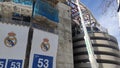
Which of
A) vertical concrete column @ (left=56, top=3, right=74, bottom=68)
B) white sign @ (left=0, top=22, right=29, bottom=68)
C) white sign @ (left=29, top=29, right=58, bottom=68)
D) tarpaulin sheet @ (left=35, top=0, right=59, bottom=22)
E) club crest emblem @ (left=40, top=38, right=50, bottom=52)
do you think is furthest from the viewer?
vertical concrete column @ (left=56, top=3, right=74, bottom=68)

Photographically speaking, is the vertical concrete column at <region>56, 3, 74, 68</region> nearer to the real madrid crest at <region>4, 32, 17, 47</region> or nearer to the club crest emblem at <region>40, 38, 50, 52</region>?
the club crest emblem at <region>40, 38, 50, 52</region>

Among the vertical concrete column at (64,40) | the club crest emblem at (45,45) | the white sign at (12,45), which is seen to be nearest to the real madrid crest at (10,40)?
the white sign at (12,45)

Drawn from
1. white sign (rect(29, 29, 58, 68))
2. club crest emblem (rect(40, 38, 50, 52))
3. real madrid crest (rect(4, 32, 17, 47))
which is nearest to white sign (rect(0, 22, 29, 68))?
real madrid crest (rect(4, 32, 17, 47))

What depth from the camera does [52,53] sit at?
35.4m

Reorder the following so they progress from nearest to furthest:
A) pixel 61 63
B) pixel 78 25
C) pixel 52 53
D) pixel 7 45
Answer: pixel 7 45
pixel 52 53
pixel 61 63
pixel 78 25

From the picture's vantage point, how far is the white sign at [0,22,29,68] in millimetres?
29609

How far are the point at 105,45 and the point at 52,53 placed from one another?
1672 cm

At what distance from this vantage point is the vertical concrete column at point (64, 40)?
39.7 metres

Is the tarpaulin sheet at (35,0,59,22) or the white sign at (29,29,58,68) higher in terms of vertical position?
the tarpaulin sheet at (35,0,59,22)

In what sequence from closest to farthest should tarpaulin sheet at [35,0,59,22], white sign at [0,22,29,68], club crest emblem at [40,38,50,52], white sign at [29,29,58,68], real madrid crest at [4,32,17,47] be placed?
white sign at [0,22,29,68], real madrid crest at [4,32,17,47], white sign at [29,29,58,68], club crest emblem at [40,38,50,52], tarpaulin sheet at [35,0,59,22]

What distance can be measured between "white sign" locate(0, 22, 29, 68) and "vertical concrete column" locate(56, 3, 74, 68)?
29.9ft

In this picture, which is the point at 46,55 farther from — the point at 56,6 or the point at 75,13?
the point at 75,13

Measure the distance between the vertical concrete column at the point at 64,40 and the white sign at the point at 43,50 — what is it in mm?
3990

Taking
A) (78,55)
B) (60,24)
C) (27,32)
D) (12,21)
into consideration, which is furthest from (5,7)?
(78,55)
